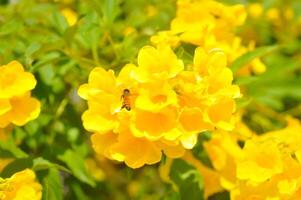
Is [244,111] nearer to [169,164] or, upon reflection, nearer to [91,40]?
[169,164]

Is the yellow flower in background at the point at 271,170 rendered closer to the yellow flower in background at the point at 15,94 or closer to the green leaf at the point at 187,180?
the green leaf at the point at 187,180

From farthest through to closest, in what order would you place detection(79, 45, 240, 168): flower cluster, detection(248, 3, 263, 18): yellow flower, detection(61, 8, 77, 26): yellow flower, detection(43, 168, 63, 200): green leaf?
detection(248, 3, 263, 18): yellow flower < detection(61, 8, 77, 26): yellow flower < detection(43, 168, 63, 200): green leaf < detection(79, 45, 240, 168): flower cluster

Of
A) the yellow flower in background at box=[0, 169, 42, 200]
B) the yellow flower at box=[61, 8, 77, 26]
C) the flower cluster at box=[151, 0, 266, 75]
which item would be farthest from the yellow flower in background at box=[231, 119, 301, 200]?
the yellow flower at box=[61, 8, 77, 26]

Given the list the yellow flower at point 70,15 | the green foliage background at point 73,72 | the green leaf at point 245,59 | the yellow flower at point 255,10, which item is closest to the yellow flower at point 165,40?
the green foliage background at point 73,72

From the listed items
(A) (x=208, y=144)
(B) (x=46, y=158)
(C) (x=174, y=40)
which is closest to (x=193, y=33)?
(C) (x=174, y=40)

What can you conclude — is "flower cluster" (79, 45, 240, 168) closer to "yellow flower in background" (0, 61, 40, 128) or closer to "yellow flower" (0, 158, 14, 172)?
"yellow flower in background" (0, 61, 40, 128)

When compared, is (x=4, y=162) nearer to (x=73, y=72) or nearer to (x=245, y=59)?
(x=73, y=72)

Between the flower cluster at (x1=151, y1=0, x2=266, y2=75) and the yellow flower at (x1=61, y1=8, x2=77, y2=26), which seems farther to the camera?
the yellow flower at (x1=61, y1=8, x2=77, y2=26)
